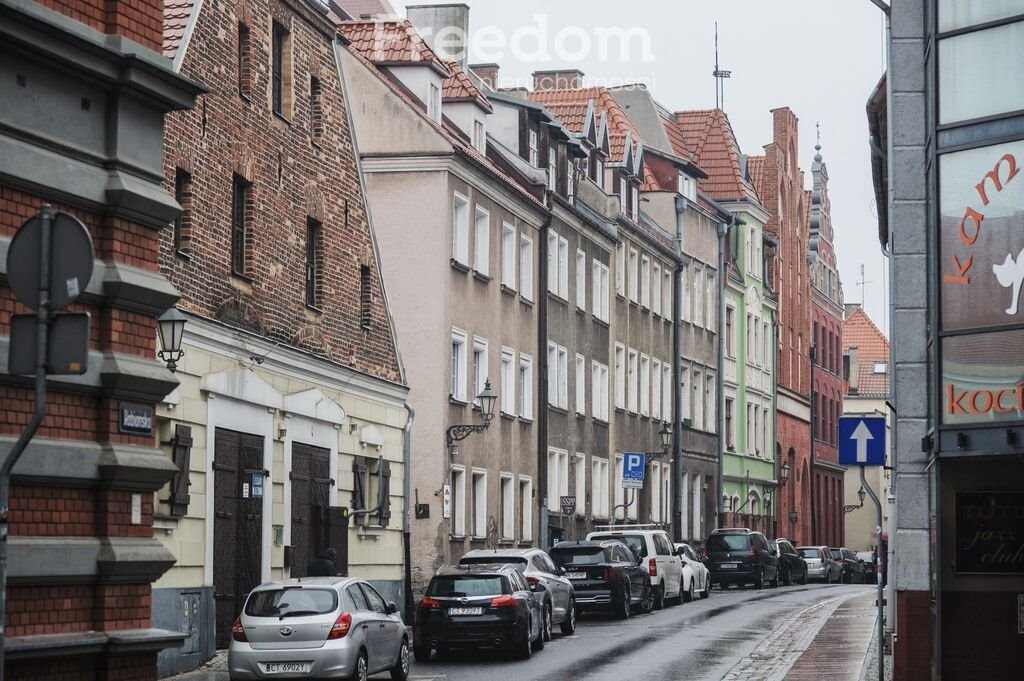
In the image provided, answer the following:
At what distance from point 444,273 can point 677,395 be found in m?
25.2

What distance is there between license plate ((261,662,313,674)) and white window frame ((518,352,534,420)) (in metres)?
24.0

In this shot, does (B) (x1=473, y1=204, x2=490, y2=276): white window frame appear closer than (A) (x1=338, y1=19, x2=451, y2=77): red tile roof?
No

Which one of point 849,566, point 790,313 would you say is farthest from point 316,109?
point 790,313

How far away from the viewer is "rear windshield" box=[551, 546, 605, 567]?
36344 millimetres

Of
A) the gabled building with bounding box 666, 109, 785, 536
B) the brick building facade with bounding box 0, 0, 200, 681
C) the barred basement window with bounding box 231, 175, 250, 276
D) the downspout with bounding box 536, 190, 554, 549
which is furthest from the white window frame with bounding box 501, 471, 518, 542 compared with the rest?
the brick building facade with bounding box 0, 0, 200, 681

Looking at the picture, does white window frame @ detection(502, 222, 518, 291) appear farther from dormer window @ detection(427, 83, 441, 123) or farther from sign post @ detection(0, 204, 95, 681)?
sign post @ detection(0, 204, 95, 681)

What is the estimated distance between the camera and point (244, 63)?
2784cm

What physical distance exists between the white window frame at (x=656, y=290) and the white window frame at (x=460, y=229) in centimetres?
2036

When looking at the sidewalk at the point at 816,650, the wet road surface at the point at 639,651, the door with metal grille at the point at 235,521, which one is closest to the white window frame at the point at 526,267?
the wet road surface at the point at 639,651

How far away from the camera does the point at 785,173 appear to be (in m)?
83.2

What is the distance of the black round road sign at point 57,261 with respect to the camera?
32.1ft

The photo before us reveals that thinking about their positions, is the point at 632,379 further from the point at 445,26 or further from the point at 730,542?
the point at 445,26

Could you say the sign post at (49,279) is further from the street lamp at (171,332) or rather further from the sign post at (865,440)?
the sign post at (865,440)

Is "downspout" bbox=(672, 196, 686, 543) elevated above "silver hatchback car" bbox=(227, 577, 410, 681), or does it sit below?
above
